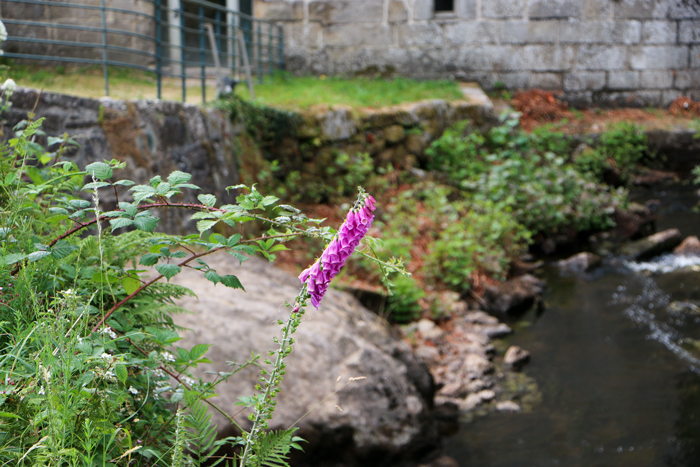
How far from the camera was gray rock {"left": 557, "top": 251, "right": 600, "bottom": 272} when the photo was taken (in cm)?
601

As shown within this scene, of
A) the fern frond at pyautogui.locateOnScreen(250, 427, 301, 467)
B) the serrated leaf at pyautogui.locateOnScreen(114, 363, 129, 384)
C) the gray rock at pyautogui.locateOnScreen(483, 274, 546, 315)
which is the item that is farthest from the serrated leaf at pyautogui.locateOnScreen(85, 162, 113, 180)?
the gray rock at pyautogui.locateOnScreen(483, 274, 546, 315)

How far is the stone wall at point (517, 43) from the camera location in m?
8.97

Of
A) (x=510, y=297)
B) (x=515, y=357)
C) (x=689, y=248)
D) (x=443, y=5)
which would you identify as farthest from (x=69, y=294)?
(x=443, y=5)

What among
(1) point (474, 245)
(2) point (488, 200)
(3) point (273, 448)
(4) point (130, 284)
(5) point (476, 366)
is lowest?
(5) point (476, 366)

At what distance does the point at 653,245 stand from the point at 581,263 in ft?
3.18

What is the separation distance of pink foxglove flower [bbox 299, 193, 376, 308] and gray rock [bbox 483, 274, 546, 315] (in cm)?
426

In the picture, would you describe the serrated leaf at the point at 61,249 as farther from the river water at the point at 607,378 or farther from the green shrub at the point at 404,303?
the green shrub at the point at 404,303

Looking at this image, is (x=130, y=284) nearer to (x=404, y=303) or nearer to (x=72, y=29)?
(x=404, y=303)

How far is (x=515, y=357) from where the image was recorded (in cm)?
438

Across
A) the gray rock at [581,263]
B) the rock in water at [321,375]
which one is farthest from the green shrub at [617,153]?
the rock in water at [321,375]

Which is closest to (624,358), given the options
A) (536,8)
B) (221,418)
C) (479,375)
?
(479,375)

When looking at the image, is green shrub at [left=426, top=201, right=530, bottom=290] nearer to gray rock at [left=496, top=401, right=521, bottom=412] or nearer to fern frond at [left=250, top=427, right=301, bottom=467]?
gray rock at [left=496, top=401, right=521, bottom=412]

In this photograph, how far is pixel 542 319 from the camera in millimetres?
5102

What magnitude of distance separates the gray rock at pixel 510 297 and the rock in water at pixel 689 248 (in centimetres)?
199
